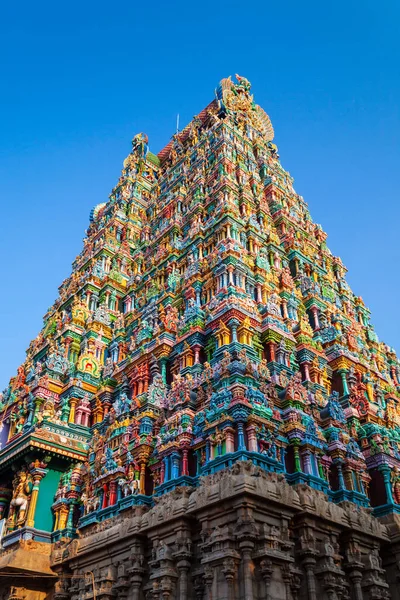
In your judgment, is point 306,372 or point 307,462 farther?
point 306,372

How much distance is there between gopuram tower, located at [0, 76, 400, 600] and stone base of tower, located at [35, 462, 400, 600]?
0.05 meters

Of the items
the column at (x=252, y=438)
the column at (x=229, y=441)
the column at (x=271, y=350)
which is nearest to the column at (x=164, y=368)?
the column at (x=271, y=350)

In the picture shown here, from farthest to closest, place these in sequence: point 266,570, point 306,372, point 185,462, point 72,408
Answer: point 72,408 → point 306,372 → point 185,462 → point 266,570

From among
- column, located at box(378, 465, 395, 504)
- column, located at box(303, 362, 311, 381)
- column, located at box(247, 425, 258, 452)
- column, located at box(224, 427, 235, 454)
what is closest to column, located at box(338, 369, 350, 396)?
column, located at box(303, 362, 311, 381)

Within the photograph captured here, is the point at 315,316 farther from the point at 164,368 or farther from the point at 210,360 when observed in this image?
the point at 164,368

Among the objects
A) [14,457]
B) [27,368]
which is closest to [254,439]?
[14,457]

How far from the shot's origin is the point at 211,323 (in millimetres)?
23156

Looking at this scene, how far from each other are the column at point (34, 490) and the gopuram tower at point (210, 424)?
5 centimetres

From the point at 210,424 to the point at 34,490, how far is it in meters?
8.59

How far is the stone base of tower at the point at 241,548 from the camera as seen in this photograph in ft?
47.6

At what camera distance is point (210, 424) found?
1819cm

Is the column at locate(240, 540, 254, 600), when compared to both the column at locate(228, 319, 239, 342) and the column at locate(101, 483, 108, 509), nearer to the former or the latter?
the column at locate(101, 483, 108, 509)

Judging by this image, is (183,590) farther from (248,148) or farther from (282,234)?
(248,148)

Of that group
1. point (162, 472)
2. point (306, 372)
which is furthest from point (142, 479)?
point (306, 372)
